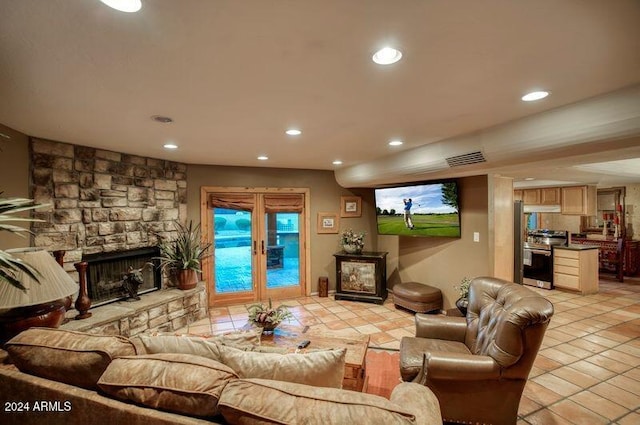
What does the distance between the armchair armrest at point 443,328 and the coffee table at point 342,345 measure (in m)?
0.52

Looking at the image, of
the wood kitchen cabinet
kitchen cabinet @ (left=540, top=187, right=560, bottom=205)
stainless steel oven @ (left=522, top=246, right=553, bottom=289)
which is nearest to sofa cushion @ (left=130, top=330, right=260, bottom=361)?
stainless steel oven @ (left=522, top=246, right=553, bottom=289)

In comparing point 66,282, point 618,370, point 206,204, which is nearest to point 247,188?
point 206,204

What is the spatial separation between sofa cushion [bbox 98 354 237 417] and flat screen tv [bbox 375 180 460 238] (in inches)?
146

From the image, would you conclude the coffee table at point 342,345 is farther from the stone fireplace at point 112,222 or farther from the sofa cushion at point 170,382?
the stone fireplace at point 112,222

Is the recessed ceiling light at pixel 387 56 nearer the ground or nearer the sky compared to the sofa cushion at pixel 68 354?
nearer the sky

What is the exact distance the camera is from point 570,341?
3.48 m

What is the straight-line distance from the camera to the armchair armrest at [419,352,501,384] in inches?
74.9

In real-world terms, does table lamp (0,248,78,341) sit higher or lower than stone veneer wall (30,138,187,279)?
lower

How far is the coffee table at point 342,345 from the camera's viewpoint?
2.09 m

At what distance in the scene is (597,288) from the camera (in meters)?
5.49

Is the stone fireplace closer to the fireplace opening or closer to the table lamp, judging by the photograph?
the fireplace opening

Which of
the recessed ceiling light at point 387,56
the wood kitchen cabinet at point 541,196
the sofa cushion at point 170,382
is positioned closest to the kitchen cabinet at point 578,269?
the wood kitchen cabinet at point 541,196

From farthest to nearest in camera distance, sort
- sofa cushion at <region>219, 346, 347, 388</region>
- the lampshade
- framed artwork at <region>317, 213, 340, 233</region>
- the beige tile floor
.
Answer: framed artwork at <region>317, 213, 340, 233</region>
the beige tile floor
the lampshade
sofa cushion at <region>219, 346, 347, 388</region>

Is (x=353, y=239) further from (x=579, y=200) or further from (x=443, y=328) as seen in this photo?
(x=579, y=200)
